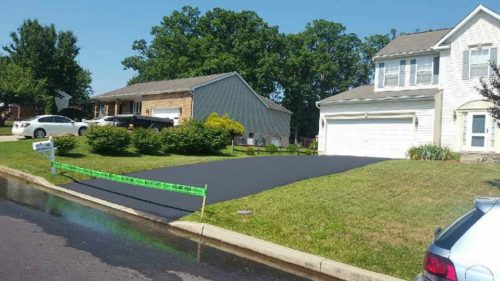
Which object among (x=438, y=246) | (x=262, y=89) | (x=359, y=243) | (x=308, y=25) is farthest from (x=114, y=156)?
(x=308, y=25)

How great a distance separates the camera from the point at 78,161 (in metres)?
19.0

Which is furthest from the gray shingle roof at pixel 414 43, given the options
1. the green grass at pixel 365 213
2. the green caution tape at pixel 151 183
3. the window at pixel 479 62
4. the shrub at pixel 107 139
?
the green caution tape at pixel 151 183

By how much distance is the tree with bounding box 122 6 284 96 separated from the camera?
59188 mm

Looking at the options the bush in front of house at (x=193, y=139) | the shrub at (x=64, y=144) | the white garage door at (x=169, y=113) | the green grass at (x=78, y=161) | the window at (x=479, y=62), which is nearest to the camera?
the green grass at (x=78, y=161)

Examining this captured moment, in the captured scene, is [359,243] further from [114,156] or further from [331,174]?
[114,156]

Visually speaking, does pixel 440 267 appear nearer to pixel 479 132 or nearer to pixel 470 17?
pixel 479 132

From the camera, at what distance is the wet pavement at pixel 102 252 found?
6316 millimetres

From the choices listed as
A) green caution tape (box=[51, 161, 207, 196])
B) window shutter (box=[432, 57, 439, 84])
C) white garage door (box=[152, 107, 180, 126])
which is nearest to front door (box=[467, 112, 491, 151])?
window shutter (box=[432, 57, 439, 84])

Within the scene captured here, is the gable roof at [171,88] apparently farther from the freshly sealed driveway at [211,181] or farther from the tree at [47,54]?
the freshly sealed driveway at [211,181]

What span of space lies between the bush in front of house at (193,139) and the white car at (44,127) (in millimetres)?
8185

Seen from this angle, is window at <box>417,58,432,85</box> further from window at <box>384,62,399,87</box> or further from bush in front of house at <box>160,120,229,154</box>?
bush in front of house at <box>160,120,229,154</box>

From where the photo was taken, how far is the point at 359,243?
8.52m

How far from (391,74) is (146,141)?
49.2 ft

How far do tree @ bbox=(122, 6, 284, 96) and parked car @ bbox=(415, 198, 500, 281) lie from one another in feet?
174
